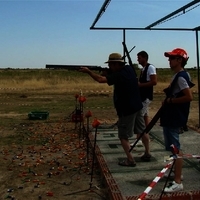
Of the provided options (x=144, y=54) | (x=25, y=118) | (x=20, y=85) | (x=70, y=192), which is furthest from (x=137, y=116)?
(x=20, y=85)

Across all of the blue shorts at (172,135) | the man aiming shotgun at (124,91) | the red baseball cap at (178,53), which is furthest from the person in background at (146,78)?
the red baseball cap at (178,53)

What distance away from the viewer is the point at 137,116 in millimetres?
4957

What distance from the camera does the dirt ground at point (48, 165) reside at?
4164mm

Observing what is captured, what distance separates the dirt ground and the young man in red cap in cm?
92

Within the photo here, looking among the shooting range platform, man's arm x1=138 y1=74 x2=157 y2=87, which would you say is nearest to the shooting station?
the shooting range platform

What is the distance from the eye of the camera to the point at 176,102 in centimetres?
366

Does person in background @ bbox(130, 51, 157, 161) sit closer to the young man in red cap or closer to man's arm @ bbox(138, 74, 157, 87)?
man's arm @ bbox(138, 74, 157, 87)

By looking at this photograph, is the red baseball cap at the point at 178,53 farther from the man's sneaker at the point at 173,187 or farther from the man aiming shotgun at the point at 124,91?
the man's sneaker at the point at 173,187

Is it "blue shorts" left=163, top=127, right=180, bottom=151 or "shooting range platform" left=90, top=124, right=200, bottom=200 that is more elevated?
"blue shorts" left=163, top=127, right=180, bottom=151

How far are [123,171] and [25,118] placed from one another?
711 cm

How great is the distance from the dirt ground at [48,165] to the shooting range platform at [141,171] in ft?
0.58

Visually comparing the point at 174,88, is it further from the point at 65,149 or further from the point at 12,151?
the point at 12,151

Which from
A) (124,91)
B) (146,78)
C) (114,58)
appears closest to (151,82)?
(146,78)

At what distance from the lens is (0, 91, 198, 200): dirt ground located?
13.7ft
